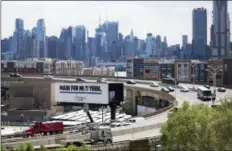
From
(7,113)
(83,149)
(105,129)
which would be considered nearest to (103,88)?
(105,129)

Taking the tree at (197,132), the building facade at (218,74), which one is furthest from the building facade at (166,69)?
the tree at (197,132)

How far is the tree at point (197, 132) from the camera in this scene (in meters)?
23.4

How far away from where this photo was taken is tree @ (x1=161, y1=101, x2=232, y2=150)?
23.4m

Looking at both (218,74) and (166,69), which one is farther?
(166,69)

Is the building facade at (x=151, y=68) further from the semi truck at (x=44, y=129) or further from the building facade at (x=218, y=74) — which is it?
the semi truck at (x=44, y=129)

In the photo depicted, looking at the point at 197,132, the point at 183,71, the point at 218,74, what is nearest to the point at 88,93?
the point at 197,132

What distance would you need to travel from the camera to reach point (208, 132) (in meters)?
23.9

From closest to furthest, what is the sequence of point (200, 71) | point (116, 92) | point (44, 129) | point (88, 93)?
point (44, 129)
point (88, 93)
point (116, 92)
point (200, 71)

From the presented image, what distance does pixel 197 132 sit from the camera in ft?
79.9

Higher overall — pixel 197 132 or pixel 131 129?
pixel 197 132

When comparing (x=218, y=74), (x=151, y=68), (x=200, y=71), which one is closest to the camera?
(x=218, y=74)

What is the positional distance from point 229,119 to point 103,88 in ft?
59.8

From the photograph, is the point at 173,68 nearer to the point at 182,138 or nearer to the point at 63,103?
the point at 63,103

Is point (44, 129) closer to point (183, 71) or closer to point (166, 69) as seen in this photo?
point (183, 71)
